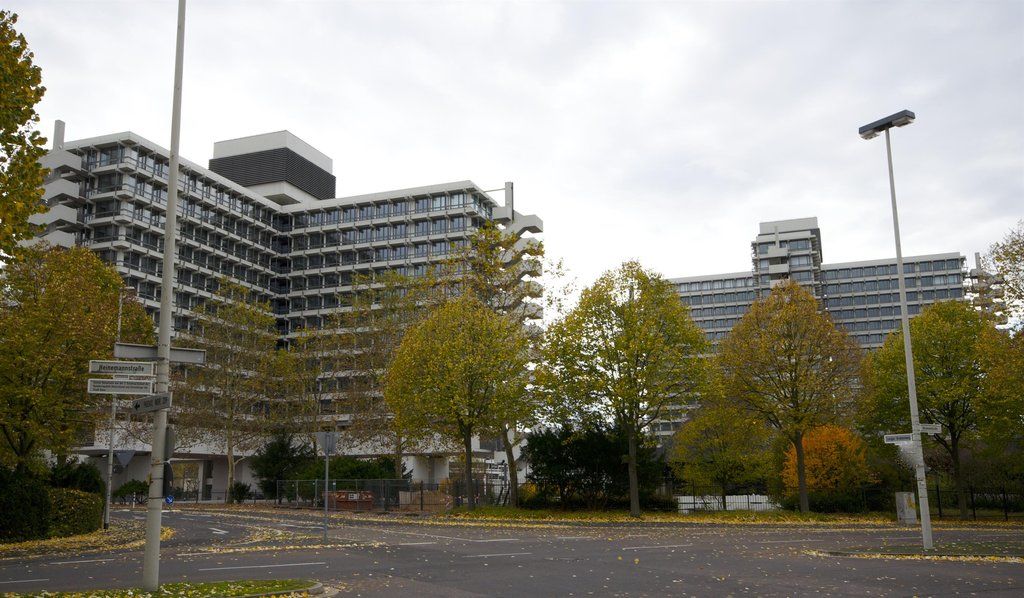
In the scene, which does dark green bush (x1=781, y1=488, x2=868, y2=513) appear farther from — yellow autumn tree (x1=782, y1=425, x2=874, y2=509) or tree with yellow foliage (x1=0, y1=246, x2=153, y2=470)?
tree with yellow foliage (x1=0, y1=246, x2=153, y2=470)

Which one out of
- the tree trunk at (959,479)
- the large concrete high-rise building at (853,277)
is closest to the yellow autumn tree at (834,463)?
the tree trunk at (959,479)

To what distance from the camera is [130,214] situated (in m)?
87.9

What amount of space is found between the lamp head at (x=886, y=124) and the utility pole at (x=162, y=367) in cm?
1820

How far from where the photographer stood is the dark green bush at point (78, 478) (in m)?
31.8

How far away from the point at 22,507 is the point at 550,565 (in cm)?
1796

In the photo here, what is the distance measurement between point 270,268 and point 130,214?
23240 millimetres

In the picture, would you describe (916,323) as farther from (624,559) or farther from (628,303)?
(624,559)

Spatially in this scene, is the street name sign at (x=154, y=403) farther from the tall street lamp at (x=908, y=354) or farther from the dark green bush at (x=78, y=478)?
the dark green bush at (x=78, y=478)

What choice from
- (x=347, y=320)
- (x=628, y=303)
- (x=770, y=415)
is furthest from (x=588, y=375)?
(x=347, y=320)

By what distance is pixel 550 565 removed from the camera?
1742 cm

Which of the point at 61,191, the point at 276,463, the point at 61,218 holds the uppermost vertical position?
the point at 61,191

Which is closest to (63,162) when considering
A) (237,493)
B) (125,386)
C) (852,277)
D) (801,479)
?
(237,493)

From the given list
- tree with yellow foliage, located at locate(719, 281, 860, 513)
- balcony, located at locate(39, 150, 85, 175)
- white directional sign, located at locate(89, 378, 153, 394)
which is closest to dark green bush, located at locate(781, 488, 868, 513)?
tree with yellow foliage, located at locate(719, 281, 860, 513)

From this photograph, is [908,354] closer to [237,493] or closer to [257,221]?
[237,493]
